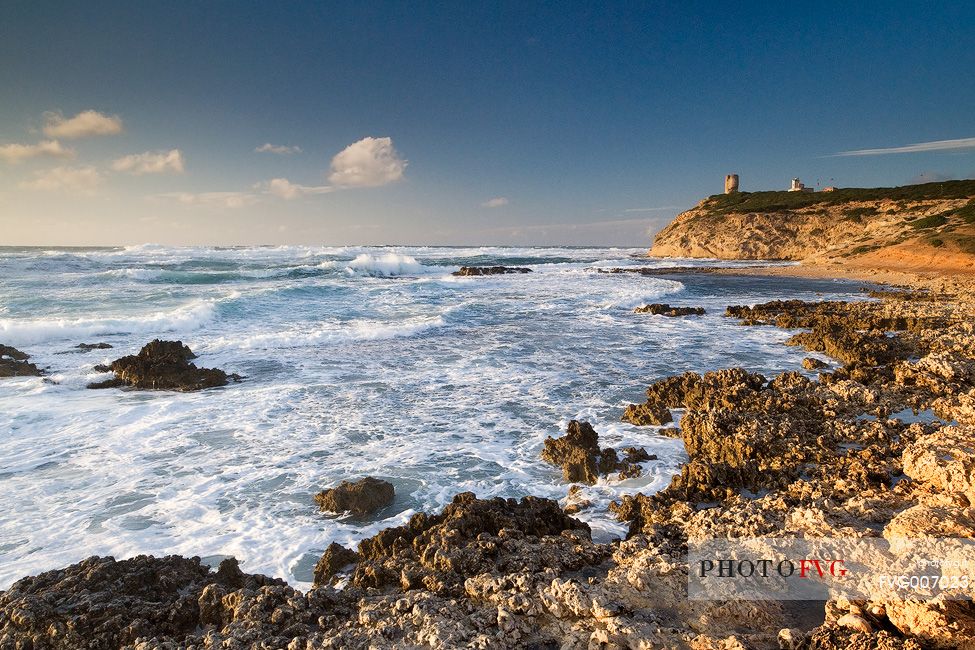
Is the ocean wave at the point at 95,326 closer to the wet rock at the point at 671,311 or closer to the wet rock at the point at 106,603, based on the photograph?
the wet rock at the point at 106,603

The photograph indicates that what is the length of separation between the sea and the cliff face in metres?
28.3

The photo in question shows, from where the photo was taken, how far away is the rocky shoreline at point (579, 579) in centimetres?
311

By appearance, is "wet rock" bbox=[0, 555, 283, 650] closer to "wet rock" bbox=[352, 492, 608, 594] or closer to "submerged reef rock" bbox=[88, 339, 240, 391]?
"wet rock" bbox=[352, 492, 608, 594]

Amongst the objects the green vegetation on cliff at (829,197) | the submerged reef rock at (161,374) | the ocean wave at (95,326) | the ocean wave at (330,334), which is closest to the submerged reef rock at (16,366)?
the submerged reef rock at (161,374)

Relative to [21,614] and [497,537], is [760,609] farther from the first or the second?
[21,614]

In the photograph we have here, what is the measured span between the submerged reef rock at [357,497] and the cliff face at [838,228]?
37.4 meters

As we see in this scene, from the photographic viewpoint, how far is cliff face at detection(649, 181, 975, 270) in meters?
34.8

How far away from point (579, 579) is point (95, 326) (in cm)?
2015

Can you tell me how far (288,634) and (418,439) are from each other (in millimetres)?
4629

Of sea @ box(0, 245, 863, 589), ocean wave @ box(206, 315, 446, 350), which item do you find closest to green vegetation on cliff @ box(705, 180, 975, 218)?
sea @ box(0, 245, 863, 589)

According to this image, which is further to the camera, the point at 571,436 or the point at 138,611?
the point at 571,436

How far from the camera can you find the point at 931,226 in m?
39.2

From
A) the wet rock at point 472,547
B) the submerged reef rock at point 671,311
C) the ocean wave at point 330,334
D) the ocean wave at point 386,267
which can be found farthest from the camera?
the ocean wave at point 386,267

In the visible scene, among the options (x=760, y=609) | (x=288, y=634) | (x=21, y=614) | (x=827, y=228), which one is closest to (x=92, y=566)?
(x=21, y=614)
